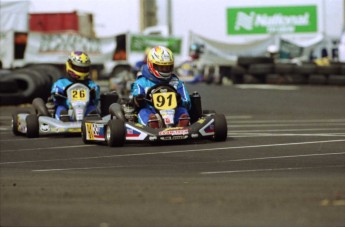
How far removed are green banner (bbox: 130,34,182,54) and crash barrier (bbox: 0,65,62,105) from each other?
569 inches

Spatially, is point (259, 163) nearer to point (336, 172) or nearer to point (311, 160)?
point (311, 160)

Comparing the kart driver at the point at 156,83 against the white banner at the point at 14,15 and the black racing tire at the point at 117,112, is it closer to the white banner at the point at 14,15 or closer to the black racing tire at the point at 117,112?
the black racing tire at the point at 117,112

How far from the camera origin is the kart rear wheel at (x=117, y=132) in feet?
38.0

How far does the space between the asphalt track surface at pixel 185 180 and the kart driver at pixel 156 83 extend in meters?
0.43

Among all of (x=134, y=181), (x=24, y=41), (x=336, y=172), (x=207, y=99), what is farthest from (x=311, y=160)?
(x=24, y=41)

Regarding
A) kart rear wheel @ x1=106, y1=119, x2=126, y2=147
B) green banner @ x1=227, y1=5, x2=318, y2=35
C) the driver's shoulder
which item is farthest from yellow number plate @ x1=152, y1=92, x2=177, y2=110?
green banner @ x1=227, y1=5, x2=318, y2=35

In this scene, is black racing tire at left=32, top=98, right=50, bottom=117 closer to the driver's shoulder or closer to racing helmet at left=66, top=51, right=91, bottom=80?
the driver's shoulder

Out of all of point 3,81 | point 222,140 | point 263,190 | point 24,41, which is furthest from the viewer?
point 24,41

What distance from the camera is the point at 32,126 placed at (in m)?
13.7

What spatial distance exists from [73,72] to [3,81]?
6083 mm

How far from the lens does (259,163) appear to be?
371 inches

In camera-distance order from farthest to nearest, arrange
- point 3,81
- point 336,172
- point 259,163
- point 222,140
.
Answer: point 3,81 < point 222,140 < point 259,163 < point 336,172

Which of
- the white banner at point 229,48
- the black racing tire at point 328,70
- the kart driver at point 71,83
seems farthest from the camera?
the white banner at point 229,48

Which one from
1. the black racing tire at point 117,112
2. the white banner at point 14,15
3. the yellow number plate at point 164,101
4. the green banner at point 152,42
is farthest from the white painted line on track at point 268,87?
the yellow number plate at point 164,101
